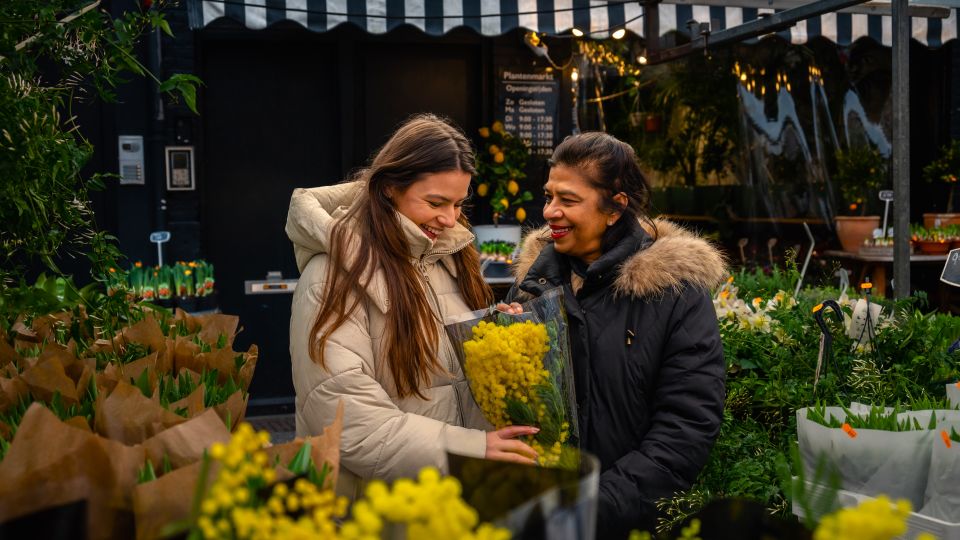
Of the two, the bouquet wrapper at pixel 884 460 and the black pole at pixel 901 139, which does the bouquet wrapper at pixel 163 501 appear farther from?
the black pole at pixel 901 139

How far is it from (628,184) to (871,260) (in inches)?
241

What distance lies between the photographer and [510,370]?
212 centimetres

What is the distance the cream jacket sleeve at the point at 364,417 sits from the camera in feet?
7.46

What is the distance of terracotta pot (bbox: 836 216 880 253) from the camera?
873cm

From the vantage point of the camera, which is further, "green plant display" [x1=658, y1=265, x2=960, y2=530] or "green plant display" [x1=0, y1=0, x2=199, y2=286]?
"green plant display" [x1=658, y1=265, x2=960, y2=530]

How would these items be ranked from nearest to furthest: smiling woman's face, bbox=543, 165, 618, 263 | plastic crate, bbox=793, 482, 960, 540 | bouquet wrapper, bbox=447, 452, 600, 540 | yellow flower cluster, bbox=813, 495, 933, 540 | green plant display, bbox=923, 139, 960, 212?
yellow flower cluster, bbox=813, 495, 933, 540 < bouquet wrapper, bbox=447, 452, 600, 540 < plastic crate, bbox=793, 482, 960, 540 < smiling woman's face, bbox=543, 165, 618, 263 < green plant display, bbox=923, 139, 960, 212

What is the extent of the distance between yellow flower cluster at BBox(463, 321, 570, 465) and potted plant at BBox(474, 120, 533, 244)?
5.71 meters

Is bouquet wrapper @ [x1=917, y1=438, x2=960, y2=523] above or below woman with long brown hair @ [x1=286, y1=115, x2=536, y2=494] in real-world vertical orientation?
below

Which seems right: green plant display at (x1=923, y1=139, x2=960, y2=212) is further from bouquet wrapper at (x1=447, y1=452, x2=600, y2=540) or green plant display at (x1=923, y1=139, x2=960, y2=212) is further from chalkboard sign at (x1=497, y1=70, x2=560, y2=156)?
bouquet wrapper at (x1=447, y1=452, x2=600, y2=540)

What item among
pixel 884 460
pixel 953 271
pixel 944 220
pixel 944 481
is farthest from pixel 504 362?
pixel 944 220

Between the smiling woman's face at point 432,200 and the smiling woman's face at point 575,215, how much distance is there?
1.03 feet

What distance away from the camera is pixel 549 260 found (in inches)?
113

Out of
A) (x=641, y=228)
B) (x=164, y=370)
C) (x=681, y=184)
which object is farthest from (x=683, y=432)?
(x=681, y=184)

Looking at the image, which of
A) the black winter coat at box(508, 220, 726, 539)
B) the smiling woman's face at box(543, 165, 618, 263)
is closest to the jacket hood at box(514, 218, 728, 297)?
the black winter coat at box(508, 220, 726, 539)
